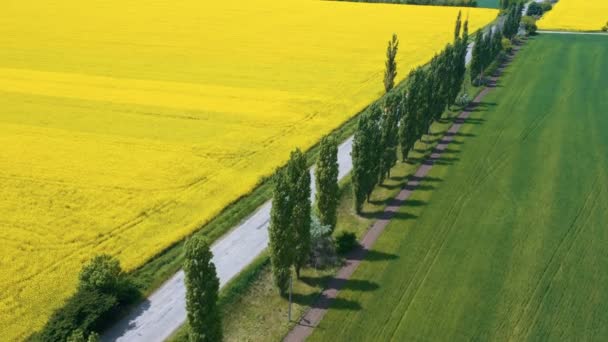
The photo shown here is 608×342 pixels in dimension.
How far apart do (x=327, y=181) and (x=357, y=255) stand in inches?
A: 225

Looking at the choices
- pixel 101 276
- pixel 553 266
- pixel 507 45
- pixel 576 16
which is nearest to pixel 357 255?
pixel 553 266

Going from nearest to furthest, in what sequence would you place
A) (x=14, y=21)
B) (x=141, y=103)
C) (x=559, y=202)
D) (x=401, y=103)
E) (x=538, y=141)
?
(x=559, y=202) < (x=401, y=103) < (x=538, y=141) < (x=141, y=103) < (x=14, y=21)

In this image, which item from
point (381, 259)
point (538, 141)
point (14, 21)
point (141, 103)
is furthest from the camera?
point (14, 21)

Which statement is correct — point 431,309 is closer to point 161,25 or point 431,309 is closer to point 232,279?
point 232,279

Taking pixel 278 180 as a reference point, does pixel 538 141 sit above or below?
below

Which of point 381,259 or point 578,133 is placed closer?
point 381,259

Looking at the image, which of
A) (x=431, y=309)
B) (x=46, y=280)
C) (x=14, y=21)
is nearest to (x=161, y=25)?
(x=14, y=21)

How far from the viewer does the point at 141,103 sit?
235ft

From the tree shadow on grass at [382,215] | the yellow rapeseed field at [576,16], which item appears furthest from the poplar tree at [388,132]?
the yellow rapeseed field at [576,16]

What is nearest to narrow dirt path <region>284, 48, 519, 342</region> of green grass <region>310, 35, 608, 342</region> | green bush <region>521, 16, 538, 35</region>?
green grass <region>310, 35, 608, 342</region>

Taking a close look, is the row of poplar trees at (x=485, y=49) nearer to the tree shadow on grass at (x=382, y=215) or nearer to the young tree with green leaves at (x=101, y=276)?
the tree shadow on grass at (x=382, y=215)

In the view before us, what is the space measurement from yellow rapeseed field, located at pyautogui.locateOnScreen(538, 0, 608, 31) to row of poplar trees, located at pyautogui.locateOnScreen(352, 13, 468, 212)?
7388 centimetres

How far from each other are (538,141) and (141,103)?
47.4 metres

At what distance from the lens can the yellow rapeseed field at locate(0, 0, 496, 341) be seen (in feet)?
138
